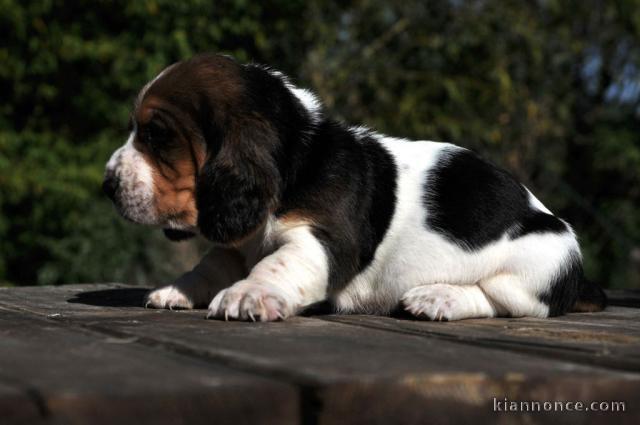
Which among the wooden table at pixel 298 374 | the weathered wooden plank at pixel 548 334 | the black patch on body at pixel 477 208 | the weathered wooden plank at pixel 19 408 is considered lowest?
the weathered wooden plank at pixel 19 408

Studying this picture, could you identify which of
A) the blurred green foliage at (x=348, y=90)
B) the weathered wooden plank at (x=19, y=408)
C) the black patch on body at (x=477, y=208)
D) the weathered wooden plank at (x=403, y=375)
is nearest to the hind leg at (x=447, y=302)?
the black patch on body at (x=477, y=208)

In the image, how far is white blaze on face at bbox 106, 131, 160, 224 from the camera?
12.6 feet

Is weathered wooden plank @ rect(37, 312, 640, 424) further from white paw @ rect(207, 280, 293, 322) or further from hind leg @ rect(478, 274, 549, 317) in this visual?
hind leg @ rect(478, 274, 549, 317)

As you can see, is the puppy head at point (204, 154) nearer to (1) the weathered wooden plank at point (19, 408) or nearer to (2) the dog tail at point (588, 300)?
(2) the dog tail at point (588, 300)

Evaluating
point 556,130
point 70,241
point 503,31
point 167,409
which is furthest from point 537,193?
point 167,409

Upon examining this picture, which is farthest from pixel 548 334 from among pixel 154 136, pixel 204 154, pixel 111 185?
pixel 111 185

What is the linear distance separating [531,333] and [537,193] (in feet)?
27.8

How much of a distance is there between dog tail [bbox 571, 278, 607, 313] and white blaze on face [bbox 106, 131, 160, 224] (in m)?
1.88

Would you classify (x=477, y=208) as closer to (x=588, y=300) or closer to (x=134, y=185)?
(x=588, y=300)

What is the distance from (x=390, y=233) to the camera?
160 inches

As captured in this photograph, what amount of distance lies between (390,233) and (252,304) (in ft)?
3.09

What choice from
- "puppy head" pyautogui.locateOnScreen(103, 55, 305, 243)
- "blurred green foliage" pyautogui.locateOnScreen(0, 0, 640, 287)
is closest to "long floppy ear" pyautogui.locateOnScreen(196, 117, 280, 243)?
"puppy head" pyautogui.locateOnScreen(103, 55, 305, 243)

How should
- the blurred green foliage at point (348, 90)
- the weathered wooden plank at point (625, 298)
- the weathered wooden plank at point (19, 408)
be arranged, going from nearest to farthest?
the weathered wooden plank at point (19, 408), the weathered wooden plank at point (625, 298), the blurred green foliage at point (348, 90)

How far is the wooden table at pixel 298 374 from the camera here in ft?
5.77
